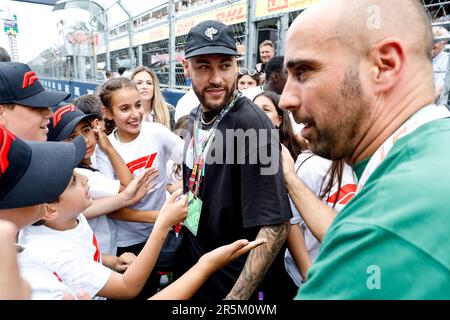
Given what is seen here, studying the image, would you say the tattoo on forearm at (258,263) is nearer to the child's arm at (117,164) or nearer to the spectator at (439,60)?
the child's arm at (117,164)

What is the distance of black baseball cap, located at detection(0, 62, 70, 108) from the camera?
1.85 meters

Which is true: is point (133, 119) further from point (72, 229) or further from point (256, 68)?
point (256, 68)

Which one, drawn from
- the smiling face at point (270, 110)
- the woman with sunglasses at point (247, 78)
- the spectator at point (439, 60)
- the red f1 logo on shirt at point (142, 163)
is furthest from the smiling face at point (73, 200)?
the woman with sunglasses at point (247, 78)

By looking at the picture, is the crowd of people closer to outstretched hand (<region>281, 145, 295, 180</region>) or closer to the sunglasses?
outstretched hand (<region>281, 145, 295, 180</region>)

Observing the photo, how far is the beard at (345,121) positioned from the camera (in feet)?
3.10

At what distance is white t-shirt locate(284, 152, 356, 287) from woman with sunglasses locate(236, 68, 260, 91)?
308 centimetres

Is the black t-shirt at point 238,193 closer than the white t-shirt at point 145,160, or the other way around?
the black t-shirt at point 238,193

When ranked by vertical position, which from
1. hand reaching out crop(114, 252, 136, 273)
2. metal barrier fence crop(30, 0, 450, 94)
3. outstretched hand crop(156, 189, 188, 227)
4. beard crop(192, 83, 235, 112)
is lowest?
hand reaching out crop(114, 252, 136, 273)

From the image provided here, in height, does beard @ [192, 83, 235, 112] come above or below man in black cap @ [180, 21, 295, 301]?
above

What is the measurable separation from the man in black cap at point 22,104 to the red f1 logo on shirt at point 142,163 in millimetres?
662

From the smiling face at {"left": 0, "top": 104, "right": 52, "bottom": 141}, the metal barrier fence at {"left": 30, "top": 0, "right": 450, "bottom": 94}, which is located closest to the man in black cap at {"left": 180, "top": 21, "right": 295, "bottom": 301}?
the smiling face at {"left": 0, "top": 104, "right": 52, "bottom": 141}

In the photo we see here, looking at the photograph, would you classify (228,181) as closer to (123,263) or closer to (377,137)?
(377,137)

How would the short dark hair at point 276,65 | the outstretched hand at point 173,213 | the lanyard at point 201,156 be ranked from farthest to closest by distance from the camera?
the short dark hair at point 276,65 → the lanyard at point 201,156 → the outstretched hand at point 173,213

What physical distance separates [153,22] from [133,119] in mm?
6639
